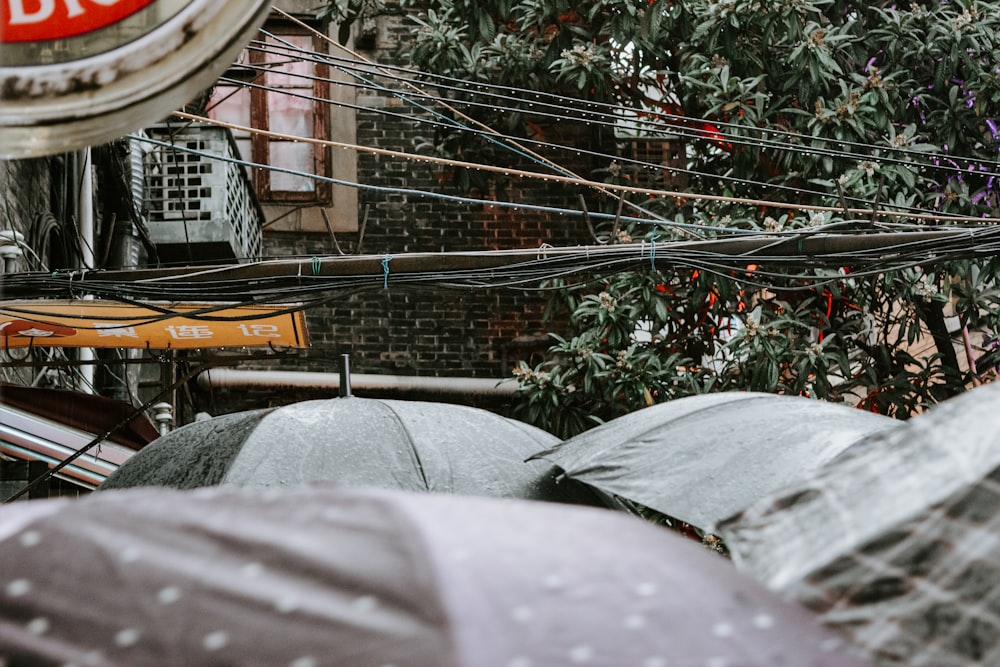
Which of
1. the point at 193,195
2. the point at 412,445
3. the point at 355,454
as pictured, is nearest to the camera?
the point at 355,454

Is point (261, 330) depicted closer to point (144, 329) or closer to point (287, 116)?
point (144, 329)

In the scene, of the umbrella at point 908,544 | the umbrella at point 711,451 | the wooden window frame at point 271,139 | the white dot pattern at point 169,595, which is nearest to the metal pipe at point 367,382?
the wooden window frame at point 271,139

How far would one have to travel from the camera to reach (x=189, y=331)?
7.31 metres

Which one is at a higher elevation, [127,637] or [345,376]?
[127,637]

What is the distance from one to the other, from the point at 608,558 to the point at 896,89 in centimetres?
836

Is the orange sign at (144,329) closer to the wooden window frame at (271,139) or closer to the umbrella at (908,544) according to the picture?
the umbrella at (908,544)

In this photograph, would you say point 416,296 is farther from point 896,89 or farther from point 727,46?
point 896,89

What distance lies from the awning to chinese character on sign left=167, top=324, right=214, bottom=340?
681mm

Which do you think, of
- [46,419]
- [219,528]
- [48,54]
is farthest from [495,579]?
[46,419]

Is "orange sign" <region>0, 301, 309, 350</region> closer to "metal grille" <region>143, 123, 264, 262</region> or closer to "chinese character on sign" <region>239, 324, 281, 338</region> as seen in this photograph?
"chinese character on sign" <region>239, 324, 281, 338</region>

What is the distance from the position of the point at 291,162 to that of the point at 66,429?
18.3ft

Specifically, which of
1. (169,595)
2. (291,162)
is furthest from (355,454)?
(291,162)

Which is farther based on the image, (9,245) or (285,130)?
(285,130)

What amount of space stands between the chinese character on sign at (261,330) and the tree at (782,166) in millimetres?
2723
